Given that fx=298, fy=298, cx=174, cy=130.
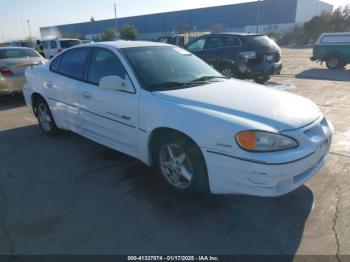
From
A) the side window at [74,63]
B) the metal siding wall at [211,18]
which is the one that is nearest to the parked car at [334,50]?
the side window at [74,63]

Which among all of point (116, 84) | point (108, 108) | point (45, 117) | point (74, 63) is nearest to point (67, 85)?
point (74, 63)

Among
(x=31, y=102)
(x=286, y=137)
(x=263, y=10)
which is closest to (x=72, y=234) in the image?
(x=286, y=137)

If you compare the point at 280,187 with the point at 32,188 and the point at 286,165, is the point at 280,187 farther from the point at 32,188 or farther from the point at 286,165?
the point at 32,188

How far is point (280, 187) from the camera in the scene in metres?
2.67

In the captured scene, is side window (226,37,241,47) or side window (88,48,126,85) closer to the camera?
side window (88,48,126,85)

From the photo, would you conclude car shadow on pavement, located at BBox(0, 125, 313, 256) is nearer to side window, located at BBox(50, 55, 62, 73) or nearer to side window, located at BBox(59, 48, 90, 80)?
side window, located at BBox(59, 48, 90, 80)

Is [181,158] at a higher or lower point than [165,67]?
lower

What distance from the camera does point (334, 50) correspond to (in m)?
13.9

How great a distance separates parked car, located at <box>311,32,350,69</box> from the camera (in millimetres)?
13594

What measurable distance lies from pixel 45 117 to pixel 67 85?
3.95ft

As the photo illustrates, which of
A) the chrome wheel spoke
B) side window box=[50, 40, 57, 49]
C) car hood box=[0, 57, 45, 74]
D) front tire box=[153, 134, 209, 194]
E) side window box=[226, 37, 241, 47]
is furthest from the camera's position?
side window box=[50, 40, 57, 49]

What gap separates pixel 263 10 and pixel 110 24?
42356mm

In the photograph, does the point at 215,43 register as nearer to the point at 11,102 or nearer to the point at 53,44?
the point at 11,102

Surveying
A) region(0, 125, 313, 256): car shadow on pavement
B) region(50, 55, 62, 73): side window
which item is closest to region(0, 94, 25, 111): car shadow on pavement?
region(50, 55, 62, 73): side window
